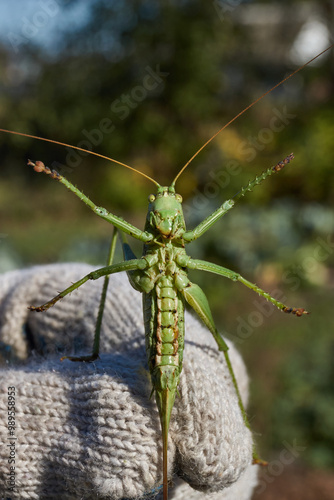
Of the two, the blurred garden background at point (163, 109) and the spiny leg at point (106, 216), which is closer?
the spiny leg at point (106, 216)

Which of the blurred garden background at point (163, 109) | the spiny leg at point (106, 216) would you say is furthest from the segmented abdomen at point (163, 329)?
the blurred garden background at point (163, 109)

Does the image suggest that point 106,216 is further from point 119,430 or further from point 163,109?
point 163,109

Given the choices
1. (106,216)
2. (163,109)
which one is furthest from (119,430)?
(163,109)

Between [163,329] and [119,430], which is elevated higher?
[163,329]

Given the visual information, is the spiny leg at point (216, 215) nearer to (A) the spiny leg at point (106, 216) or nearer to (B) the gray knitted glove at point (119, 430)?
(A) the spiny leg at point (106, 216)

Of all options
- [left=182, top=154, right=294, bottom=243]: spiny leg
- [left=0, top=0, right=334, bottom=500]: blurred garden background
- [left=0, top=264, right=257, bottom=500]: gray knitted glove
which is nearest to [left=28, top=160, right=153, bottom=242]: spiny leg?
[left=182, top=154, right=294, bottom=243]: spiny leg

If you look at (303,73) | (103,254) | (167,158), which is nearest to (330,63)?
(303,73)

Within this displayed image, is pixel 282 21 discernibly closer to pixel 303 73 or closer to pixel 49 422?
pixel 303 73

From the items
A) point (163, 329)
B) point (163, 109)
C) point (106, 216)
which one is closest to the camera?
point (163, 329)
